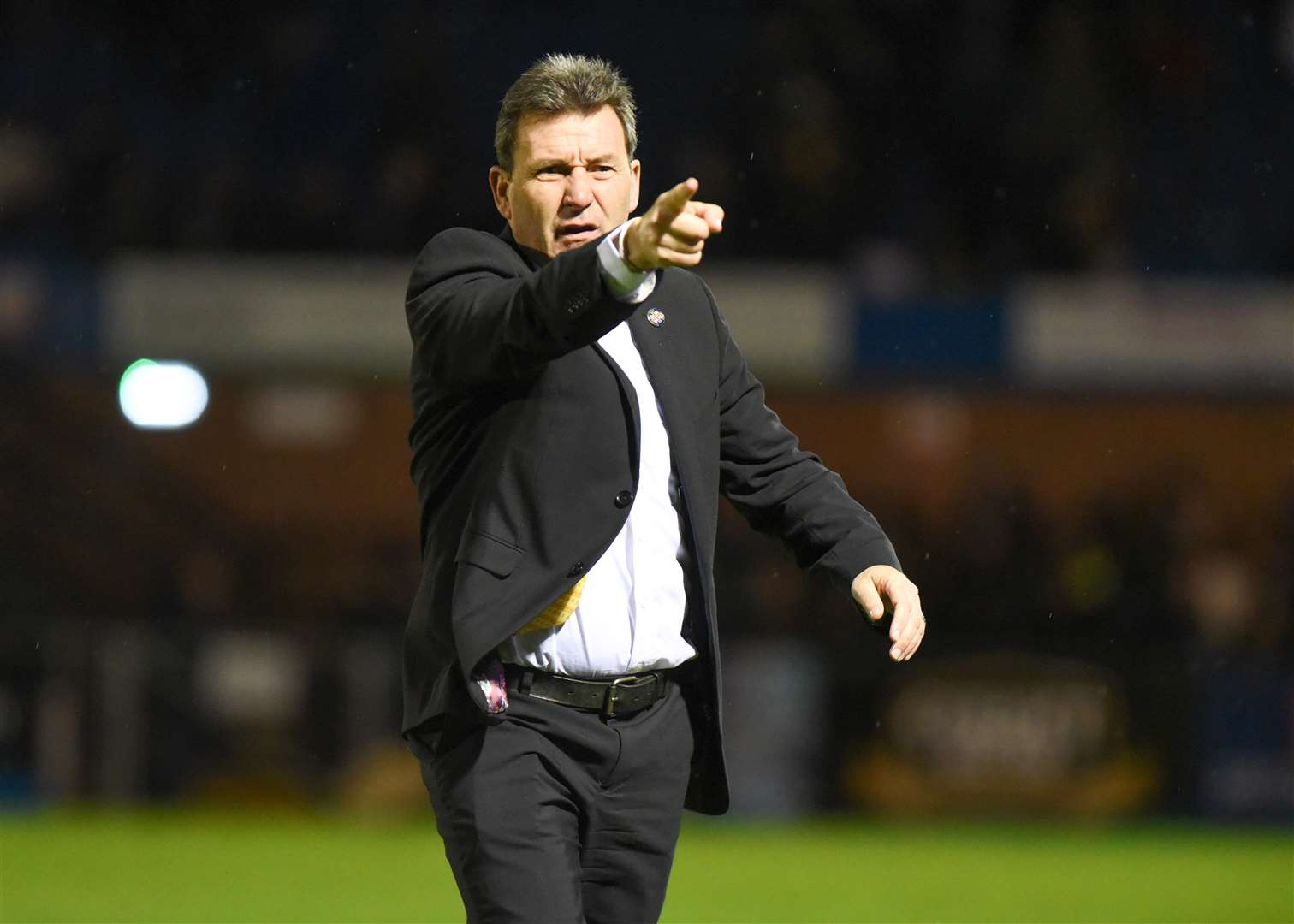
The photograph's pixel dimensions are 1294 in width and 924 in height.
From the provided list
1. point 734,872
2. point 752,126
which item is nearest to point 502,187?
point 734,872

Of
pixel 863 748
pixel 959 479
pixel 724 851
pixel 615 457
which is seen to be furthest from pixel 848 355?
pixel 615 457

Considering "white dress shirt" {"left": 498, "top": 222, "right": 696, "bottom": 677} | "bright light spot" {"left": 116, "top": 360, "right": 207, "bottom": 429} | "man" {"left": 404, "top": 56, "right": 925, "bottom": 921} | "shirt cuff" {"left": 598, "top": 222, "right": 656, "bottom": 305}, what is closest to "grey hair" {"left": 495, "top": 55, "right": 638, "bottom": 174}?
"man" {"left": 404, "top": 56, "right": 925, "bottom": 921}

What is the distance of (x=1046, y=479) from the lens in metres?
18.8

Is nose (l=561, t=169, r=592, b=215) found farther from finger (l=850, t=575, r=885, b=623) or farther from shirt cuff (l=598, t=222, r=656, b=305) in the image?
finger (l=850, t=575, r=885, b=623)

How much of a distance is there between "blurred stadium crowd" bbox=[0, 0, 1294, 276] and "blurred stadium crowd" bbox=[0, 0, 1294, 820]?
4cm

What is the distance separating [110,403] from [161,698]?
18.5 feet

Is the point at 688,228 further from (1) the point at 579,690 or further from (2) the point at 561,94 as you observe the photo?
(1) the point at 579,690

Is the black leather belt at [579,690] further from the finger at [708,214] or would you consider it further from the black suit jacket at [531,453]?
the finger at [708,214]

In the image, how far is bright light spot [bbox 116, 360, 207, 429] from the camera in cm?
1670

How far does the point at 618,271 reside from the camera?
3.21 meters

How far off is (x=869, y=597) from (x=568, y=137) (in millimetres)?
1095

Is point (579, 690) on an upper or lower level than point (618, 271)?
lower

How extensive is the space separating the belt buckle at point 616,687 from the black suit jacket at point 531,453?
182mm

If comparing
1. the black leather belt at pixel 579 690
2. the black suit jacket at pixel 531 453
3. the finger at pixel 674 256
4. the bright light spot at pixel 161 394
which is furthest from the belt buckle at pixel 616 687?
the bright light spot at pixel 161 394
